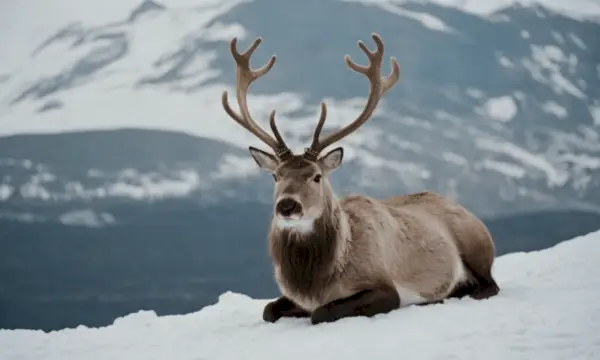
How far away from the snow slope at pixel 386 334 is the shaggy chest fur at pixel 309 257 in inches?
11.4

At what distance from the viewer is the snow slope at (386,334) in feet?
14.2

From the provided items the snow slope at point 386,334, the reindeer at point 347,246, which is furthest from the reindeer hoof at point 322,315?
the snow slope at point 386,334

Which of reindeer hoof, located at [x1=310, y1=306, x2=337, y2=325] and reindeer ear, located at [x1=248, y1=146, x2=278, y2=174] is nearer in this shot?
reindeer hoof, located at [x1=310, y1=306, x2=337, y2=325]

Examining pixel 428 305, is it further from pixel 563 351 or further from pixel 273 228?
pixel 563 351

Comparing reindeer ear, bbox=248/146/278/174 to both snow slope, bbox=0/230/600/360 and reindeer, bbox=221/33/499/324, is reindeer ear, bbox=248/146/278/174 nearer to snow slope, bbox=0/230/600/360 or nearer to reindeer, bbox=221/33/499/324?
reindeer, bbox=221/33/499/324

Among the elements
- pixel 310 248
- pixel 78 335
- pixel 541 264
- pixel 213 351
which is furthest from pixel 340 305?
pixel 541 264

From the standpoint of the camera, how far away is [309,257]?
19.1 feet

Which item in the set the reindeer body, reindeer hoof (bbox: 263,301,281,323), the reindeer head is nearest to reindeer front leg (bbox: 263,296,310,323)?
reindeer hoof (bbox: 263,301,281,323)

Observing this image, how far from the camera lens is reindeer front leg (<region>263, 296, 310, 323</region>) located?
20.3 ft

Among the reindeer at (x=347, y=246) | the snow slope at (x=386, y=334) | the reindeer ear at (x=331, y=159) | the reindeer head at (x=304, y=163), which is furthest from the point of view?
the reindeer ear at (x=331, y=159)

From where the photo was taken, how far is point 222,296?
26.8 feet

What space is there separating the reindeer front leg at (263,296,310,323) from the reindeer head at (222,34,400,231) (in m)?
0.81

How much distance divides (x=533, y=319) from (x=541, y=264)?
342cm

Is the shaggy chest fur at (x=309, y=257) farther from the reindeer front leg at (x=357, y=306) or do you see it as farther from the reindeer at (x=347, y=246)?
the reindeer front leg at (x=357, y=306)
